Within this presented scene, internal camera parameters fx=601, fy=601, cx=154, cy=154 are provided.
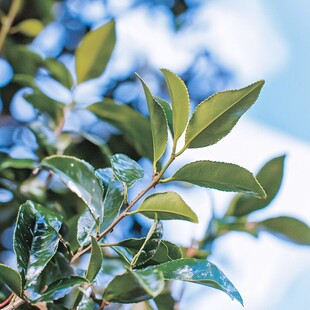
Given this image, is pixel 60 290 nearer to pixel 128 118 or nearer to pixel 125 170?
pixel 125 170

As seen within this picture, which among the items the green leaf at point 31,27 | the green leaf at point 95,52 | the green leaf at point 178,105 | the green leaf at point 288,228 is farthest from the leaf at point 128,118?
the green leaf at point 178,105

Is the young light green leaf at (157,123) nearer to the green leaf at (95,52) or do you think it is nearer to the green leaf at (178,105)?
the green leaf at (178,105)

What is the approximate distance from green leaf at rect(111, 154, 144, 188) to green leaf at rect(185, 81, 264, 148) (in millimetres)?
57

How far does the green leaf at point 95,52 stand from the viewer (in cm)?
101

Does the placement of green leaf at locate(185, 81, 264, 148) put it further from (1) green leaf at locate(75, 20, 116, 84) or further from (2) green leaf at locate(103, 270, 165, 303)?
(1) green leaf at locate(75, 20, 116, 84)

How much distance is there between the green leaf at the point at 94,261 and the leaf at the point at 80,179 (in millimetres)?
69

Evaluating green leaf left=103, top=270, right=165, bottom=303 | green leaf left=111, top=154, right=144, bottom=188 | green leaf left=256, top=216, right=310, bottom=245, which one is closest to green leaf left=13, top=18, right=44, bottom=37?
green leaf left=256, top=216, right=310, bottom=245

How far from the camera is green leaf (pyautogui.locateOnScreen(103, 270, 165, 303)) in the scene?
16.7 inches

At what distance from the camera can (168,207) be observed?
0.57 m

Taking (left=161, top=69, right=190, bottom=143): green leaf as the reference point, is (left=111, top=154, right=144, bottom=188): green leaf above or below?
below

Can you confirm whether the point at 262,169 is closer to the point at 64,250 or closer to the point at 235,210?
the point at 235,210

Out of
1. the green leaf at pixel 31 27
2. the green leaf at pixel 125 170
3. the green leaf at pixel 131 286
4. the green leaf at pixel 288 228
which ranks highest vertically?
the green leaf at pixel 125 170

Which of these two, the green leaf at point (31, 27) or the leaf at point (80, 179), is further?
the green leaf at point (31, 27)

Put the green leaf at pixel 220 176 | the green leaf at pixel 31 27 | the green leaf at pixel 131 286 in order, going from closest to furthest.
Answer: the green leaf at pixel 131 286 < the green leaf at pixel 220 176 < the green leaf at pixel 31 27
